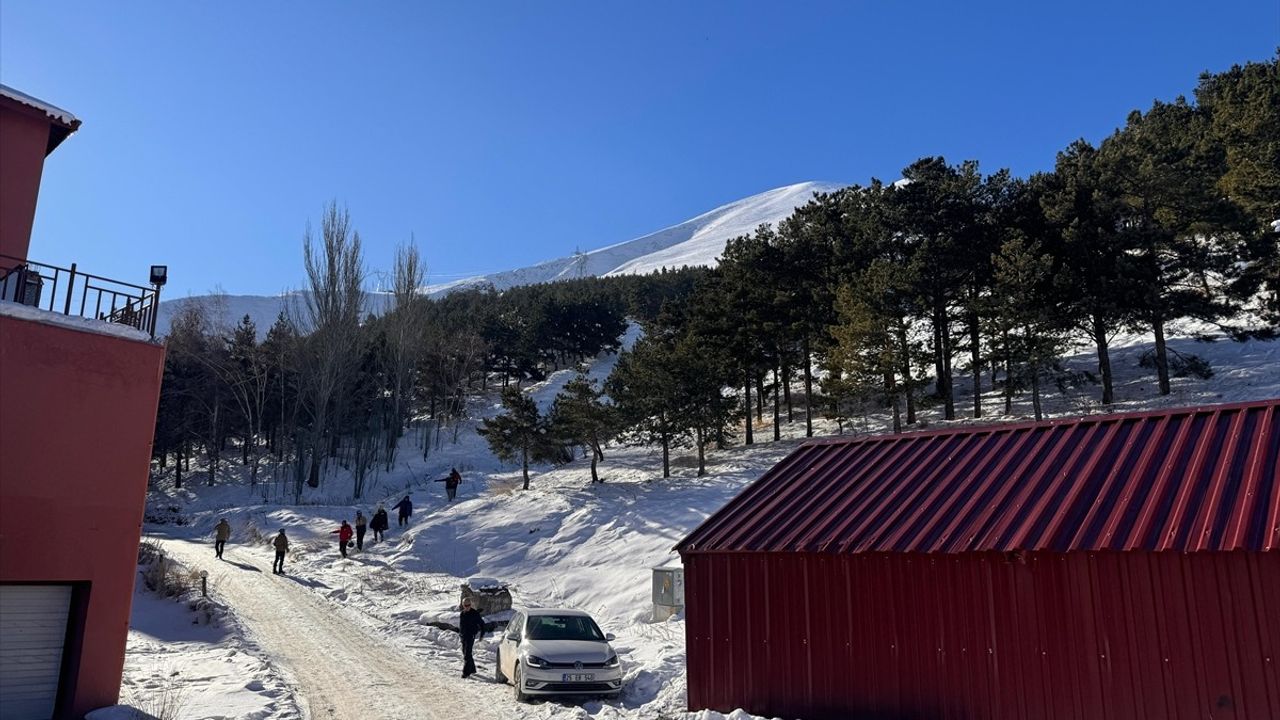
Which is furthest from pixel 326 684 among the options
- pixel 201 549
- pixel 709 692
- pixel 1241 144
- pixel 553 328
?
pixel 553 328

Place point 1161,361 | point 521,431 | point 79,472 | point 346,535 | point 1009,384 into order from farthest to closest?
point 521,431 < point 1009,384 < point 1161,361 < point 346,535 < point 79,472

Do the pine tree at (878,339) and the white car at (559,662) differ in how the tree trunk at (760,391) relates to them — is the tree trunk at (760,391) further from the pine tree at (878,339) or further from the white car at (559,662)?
the white car at (559,662)

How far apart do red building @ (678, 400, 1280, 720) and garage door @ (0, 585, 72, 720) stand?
8.60 meters

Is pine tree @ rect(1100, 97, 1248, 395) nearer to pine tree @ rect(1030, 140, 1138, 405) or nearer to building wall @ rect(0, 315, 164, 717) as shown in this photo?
pine tree @ rect(1030, 140, 1138, 405)

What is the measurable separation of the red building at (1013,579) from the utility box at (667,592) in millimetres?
4617

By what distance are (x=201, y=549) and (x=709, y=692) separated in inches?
1111

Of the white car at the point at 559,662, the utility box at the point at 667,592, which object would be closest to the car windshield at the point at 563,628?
the white car at the point at 559,662

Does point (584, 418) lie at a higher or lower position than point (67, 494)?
higher

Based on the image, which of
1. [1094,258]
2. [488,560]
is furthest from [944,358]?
[488,560]

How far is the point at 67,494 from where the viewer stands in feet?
35.6

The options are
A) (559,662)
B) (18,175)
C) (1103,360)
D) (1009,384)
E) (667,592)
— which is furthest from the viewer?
(1009,384)

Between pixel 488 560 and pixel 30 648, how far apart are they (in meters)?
17.6

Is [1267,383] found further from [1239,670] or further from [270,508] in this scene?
[270,508]

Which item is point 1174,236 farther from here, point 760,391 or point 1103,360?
point 760,391
